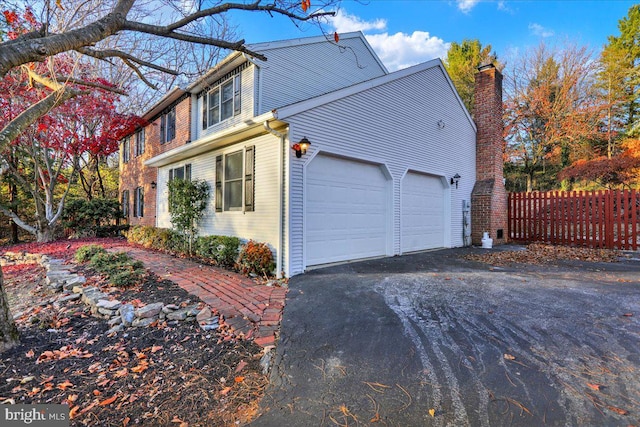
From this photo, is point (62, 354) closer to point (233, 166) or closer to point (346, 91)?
point (233, 166)

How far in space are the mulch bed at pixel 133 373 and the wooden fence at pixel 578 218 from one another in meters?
10.9

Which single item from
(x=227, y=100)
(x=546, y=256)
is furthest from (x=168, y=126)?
(x=546, y=256)

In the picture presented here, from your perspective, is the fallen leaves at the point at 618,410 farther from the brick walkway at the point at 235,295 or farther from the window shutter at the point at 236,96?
the window shutter at the point at 236,96

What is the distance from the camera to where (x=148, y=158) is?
13.4m

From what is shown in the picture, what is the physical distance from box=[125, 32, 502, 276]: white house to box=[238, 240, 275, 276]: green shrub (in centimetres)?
19

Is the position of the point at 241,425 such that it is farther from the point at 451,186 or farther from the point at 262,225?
the point at 451,186

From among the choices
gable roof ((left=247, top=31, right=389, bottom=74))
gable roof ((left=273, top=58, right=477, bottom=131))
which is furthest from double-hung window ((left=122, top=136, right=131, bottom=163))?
gable roof ((left=273, top=58, right=477, bottom=131))

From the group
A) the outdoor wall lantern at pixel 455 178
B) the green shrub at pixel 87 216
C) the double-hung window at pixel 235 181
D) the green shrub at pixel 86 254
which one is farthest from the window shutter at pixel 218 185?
the green shrub at pixel 87 216

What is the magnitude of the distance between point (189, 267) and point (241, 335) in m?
4.04

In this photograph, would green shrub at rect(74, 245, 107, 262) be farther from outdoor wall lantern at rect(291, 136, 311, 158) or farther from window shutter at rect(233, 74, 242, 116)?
outdoor wall lantern at rect(291, 136, 311, 158)

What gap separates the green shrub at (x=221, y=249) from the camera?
21.1 ft

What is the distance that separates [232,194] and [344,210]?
283cm

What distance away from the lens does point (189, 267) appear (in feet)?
21.7

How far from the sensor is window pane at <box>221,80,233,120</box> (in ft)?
28.9
